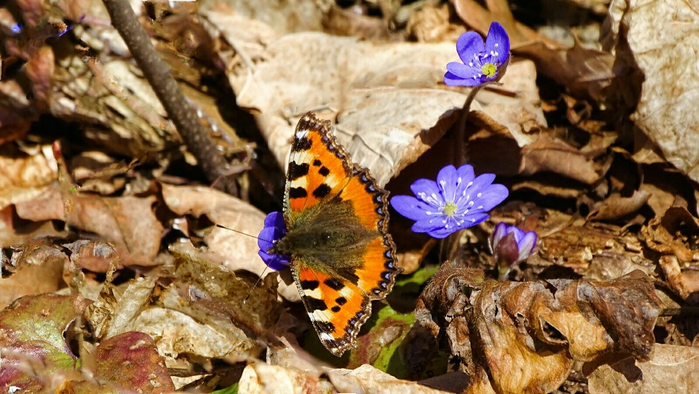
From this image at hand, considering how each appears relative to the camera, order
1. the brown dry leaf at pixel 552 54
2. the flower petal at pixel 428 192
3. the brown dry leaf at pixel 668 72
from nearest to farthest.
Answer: the flower petal at pixel 428 192 → the brown dry leaf at pixel 668 72 → the brown dry leaf at pixel 552 54

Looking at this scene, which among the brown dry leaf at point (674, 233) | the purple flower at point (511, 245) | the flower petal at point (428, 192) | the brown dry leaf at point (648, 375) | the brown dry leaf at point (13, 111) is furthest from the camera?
the brown dry leaf at point (13, 111)

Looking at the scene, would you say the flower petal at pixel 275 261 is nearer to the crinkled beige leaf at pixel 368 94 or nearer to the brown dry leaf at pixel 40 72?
the crinkled beige leaf at pixel 368 94

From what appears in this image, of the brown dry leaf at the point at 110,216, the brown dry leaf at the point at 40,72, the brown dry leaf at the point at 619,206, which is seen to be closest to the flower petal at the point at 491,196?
the brown dry leaf at the point at 619,206

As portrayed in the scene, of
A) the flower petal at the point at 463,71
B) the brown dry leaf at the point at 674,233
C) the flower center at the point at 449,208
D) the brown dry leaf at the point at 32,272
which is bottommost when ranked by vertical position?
the brown dry leaf at the point at 32,272

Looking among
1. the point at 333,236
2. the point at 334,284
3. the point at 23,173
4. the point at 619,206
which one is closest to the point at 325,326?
the point at 334,284

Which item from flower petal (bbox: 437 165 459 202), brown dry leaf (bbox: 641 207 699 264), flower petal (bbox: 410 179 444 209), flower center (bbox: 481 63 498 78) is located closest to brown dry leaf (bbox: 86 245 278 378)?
flower petal (bbox: 410 179 444 209)

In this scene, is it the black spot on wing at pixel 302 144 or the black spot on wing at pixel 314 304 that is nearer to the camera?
the black spot on wing at pixel 314 304

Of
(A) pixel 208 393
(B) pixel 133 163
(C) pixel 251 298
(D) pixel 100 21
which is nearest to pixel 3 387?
(A) pixel 208 393
